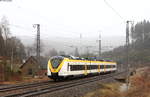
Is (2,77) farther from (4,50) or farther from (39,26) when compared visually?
(4,50)

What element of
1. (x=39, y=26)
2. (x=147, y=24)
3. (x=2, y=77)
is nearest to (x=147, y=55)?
(x=147, y=24)

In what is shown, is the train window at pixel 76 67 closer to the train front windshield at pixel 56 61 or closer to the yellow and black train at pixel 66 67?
the yellow and black train at pixel 66 67

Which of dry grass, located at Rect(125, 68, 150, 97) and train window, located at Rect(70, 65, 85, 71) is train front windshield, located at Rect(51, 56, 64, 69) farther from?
dry grass, located at Rect(125, 68, 150, 97)

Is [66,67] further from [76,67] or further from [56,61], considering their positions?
[76,67]

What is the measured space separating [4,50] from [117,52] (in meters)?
63.8

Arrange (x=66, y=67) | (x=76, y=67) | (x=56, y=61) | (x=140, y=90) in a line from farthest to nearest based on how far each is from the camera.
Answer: (x=76, y=67) → (x=66, y=67) → (x=56, y=61) → (x=140, y=90)

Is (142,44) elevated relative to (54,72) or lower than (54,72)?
elevated

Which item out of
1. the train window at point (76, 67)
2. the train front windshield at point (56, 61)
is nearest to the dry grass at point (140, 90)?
the train window at point (76, 67)

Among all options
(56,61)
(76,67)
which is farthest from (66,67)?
(76,67)

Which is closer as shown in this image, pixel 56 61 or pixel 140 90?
pixel 140 90

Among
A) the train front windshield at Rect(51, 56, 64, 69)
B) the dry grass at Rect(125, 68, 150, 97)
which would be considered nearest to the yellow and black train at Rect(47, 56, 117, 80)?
the train front windshield at Rect(51, 56, 64, 69)

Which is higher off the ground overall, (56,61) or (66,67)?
(56,61)

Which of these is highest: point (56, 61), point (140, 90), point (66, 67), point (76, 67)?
point (56, 61)

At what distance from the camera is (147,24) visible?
13025 cm
